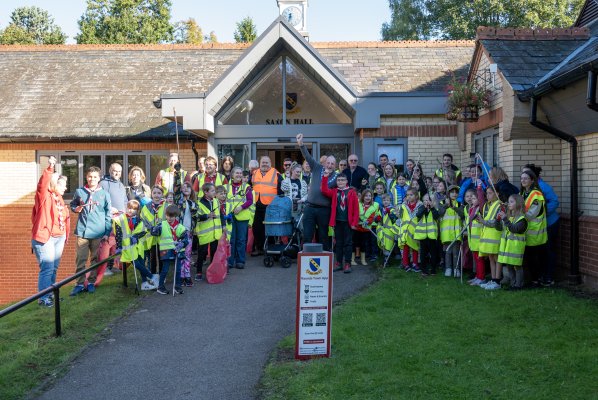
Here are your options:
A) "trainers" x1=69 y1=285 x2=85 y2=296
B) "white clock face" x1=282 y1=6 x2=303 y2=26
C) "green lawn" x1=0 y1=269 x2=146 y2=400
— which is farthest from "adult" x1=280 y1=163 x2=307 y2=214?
"white clock face" x1=282 y1=6 x2=303 y2=26

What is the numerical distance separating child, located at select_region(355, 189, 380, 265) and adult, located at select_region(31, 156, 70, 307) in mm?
5206

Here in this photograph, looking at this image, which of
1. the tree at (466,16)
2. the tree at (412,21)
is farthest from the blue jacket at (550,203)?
the tree at (412,21)

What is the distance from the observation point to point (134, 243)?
30.7ft

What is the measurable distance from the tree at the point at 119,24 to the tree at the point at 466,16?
611 inches

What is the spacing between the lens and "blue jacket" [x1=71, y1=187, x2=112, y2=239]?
31.4 ft

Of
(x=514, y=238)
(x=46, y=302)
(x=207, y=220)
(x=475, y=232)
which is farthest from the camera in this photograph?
(x=207, y=220)

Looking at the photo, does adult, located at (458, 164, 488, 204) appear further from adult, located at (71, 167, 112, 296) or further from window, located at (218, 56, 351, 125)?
adult, located at (71, 167, 112, 296)

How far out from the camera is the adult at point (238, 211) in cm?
1100

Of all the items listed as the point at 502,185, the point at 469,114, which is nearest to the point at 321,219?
the point at 502,185

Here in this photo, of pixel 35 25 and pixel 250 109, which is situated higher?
pixel 35 25

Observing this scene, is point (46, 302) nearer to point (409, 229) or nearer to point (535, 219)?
point (409, 229)

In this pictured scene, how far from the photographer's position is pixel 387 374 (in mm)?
5852

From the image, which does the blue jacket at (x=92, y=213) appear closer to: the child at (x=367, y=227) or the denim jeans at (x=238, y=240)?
the denim jeans at (x=238, y=240)

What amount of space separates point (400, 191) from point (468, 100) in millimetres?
2152
